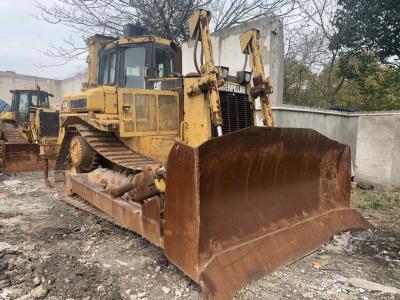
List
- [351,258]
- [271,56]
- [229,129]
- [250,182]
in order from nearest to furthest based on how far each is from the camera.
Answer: [250,182], [351,258], [229,129], [271,56]

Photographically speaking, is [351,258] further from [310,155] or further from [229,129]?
[229,129]

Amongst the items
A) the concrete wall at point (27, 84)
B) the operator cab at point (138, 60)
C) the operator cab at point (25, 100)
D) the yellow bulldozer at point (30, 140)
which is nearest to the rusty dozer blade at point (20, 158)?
the yellow bulldozer at point (30, 140)

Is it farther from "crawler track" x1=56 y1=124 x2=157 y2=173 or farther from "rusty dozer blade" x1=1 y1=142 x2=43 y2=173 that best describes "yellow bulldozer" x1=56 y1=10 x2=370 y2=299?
"rusty dozer blade" x1=1 y1=142 x2=43 y2=173

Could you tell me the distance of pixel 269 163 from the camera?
3504 millimetres

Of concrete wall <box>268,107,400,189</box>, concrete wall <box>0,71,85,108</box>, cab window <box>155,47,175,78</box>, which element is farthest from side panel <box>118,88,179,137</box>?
concrete wall <box>0,71,85,108</box>

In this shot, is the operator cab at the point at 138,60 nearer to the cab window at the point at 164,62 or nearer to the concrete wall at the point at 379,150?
the cab window at the point at 164,62

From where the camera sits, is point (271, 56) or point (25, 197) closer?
point (25, 197)

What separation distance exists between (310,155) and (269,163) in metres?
0.71

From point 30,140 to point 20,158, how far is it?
2.33 metres

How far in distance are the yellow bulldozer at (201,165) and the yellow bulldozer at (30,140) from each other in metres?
A: 2.76

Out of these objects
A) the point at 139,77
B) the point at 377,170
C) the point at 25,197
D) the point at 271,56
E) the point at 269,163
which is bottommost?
the point at 25,197

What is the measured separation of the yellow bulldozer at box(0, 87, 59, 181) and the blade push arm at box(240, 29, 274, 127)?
4.39 m

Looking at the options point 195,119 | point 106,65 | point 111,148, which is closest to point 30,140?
point 106,65

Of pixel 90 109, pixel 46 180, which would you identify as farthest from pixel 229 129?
pixel 46 180
